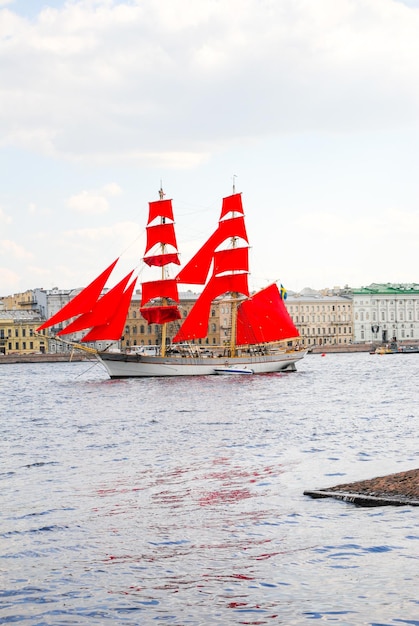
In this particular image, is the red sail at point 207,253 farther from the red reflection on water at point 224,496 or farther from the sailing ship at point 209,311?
the red reflection on water at point 224,496

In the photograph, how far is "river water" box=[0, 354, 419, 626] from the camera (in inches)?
297

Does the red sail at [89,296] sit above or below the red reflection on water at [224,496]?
above

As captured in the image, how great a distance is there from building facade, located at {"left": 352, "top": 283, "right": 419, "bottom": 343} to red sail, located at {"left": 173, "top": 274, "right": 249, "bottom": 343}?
69002 millimetres

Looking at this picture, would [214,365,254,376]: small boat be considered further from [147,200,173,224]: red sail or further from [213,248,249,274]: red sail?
[147,200,173,224]: red sail

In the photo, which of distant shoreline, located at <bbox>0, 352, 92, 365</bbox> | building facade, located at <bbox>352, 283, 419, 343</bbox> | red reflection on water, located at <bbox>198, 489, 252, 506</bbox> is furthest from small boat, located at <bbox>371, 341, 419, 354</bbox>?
red reflection on water, located at <bbox>198, 489, 252, 506</bbox>

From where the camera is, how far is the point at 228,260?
59594 mm

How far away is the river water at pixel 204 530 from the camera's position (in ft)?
24.7

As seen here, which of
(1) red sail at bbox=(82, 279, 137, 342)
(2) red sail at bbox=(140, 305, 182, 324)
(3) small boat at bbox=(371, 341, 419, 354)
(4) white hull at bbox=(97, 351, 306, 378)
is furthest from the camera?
(3) small boat at bbox=(371, 341, 419, 354)

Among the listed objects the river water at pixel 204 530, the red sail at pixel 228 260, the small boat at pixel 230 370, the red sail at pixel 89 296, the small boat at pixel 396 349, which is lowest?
the river water at pixel 204 530

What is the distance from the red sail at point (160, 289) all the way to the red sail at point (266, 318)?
381 centimetres

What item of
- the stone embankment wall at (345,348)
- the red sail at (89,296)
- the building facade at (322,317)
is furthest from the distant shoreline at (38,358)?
the red sail at (89,296)

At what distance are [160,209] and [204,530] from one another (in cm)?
5093

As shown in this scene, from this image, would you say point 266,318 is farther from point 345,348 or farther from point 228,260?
point 345,348

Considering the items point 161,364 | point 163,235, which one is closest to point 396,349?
point 163,235
